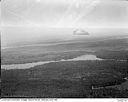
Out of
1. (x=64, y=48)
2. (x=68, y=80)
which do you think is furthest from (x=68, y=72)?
(x=64, y=48)

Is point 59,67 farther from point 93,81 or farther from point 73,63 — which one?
point 93,81

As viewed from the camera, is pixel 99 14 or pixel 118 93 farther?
pixel 99 14

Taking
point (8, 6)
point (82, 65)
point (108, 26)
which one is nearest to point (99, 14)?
point (108, 26)

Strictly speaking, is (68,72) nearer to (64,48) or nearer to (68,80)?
(68,80)

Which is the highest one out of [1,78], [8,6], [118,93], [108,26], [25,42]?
[8,6]

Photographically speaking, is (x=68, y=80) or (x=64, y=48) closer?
(x=68, y=80)
